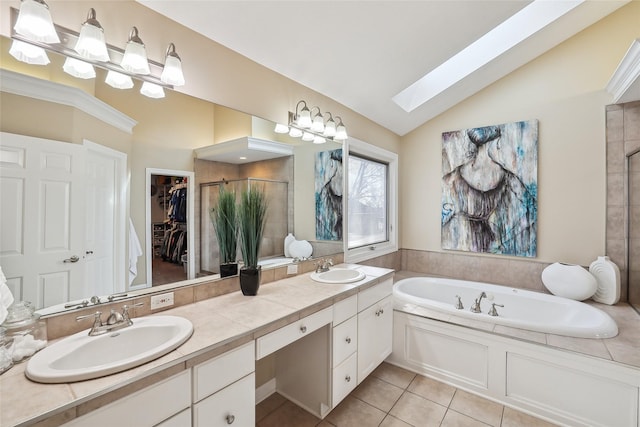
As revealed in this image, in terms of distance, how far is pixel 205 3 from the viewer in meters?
1.43

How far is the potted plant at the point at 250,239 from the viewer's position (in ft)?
5.47

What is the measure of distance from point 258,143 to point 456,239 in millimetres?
Answer: 2562

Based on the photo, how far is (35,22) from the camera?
1.00 meters

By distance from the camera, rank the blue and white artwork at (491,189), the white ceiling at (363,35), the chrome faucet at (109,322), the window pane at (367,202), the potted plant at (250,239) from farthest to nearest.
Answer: the window pane at (367,202), the blue and white artwork at (491,189), the potted plant at (250,239), the white ceiling at (363,35), the chrome faucet at (109,322)

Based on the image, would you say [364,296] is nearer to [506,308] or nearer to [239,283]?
[239,283]

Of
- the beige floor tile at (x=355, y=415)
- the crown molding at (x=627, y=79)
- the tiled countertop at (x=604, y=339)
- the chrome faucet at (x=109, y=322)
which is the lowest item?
the beige floor tile at (x=355, y=415)

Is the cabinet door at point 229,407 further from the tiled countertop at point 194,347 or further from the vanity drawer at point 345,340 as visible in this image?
the vanity drawer at point 345,340

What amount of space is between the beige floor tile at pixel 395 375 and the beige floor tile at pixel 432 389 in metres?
0.05

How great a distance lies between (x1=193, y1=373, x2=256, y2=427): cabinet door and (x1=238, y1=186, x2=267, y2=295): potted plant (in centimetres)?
54

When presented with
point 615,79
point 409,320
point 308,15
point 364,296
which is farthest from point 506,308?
point 308,15

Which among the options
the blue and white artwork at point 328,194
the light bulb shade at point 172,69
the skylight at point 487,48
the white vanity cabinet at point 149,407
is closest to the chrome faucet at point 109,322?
the white vanity cabinet at point 149,407

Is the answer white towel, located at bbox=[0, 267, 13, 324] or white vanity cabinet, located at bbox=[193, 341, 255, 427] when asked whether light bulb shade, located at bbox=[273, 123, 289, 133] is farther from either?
white towel, located at bbox=[0, 267, 13, 324]

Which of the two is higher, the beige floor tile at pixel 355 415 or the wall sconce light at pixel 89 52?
the wall sconce light at pixel 89 52

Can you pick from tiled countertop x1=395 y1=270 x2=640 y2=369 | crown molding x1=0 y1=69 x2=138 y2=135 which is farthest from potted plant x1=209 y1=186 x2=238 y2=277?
tiled countertop x1=395 y1=270 x2=640 y2=369
